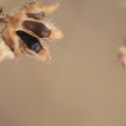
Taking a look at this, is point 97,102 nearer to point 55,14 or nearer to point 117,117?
point 117,117

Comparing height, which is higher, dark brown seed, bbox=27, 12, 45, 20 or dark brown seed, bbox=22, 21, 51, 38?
dark brown seed, bbox=27, 12, 45, 20

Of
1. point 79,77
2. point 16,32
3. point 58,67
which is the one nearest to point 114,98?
point 79,77

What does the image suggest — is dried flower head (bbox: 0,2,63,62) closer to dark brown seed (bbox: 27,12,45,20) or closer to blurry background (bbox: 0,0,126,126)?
dark brown seed (bbox: 27,12,45,20)

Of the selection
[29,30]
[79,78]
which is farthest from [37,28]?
[79,78]

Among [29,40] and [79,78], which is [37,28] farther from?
[79,78]

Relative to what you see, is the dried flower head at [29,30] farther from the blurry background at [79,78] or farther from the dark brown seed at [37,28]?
the blurry background at [79,78]

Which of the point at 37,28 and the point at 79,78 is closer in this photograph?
the point at 37,28

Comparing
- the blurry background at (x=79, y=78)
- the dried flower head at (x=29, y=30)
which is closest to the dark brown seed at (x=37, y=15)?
the dried flower head at (x=29, y=30)

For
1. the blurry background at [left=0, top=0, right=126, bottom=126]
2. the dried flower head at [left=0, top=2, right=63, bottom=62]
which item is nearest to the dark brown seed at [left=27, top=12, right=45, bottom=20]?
the dried flower head at [left=0, top=2, right=63, bottom=62]
